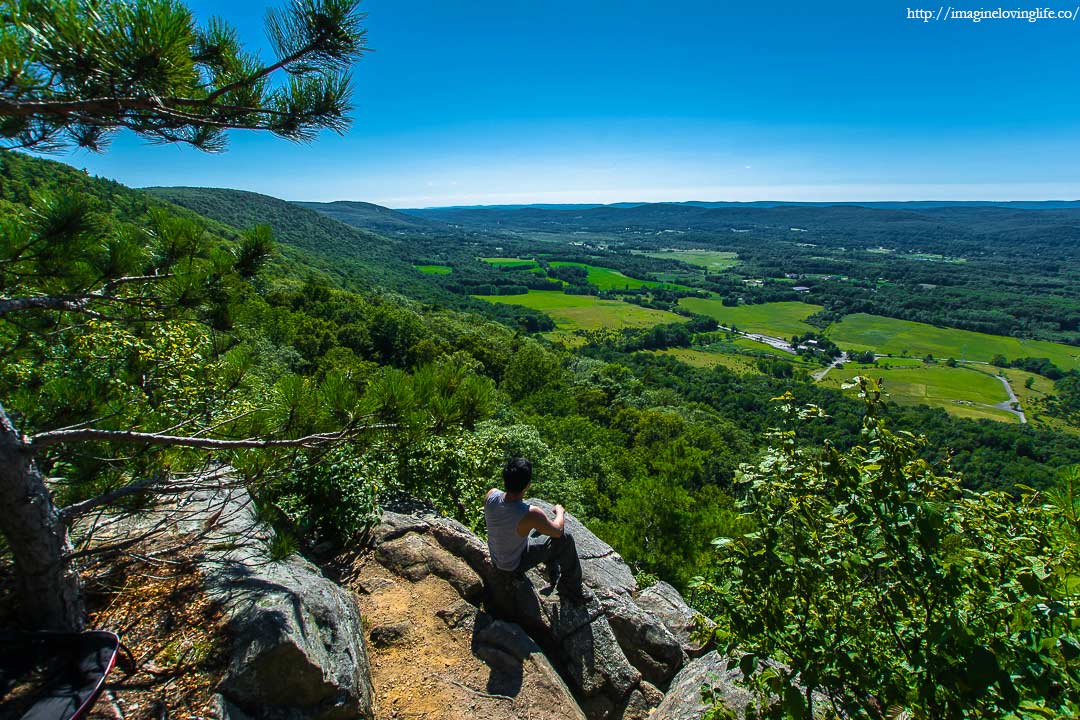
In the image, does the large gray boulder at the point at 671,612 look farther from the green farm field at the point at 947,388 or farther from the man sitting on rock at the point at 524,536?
the green farm field at the point at 947,388

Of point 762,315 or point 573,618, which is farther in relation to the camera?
point 762,315

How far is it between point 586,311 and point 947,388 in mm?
76666

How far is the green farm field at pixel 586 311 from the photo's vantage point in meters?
115

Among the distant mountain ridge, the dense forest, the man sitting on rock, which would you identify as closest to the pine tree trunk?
the dense forest

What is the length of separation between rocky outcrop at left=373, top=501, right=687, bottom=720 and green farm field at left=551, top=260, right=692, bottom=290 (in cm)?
15663

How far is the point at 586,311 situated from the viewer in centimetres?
12706

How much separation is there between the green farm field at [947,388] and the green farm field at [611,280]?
262 ft

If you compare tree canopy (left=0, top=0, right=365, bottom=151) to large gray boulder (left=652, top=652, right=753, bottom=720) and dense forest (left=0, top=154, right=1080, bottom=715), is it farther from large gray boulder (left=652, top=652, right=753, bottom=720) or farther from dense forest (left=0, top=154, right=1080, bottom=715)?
large gray boulder (left=652, top=652, right=753, bottom=720)

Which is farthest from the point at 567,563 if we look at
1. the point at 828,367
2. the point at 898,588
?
the point at 828,367

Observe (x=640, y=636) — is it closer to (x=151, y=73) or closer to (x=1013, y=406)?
(x=151, y=73)

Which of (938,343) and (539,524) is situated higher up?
(539,524)

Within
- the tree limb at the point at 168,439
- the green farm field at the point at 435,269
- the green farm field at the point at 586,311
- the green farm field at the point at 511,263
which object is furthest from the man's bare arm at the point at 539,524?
the green farm field at the point at 511,263

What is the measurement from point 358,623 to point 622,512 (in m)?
13.6

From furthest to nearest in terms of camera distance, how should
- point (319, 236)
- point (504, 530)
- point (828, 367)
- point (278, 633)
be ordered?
1. point (319, 236)
2. point (828, 367)
3. point (504, 530)
4. point (278, 633)
